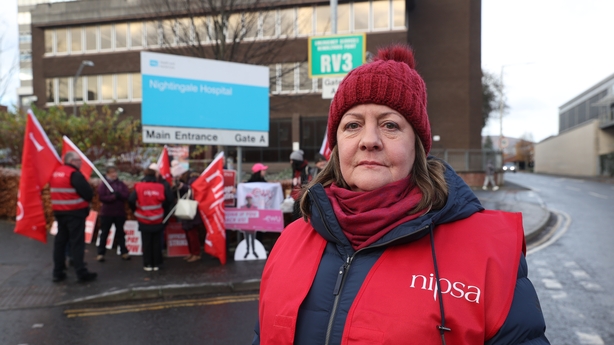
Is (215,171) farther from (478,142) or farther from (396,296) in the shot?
(478,142)

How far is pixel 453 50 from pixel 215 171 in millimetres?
26300

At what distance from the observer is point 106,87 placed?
104ft

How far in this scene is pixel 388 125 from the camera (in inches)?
66.6

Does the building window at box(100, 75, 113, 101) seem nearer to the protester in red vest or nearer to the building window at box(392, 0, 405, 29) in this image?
the building window at box(392, 0, 405, 29)

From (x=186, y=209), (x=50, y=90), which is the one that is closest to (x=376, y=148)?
(x=186, y=209)

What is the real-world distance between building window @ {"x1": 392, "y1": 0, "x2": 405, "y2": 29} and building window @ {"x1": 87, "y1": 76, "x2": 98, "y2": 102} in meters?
20.3

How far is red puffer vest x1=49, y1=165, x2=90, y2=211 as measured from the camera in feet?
23.4

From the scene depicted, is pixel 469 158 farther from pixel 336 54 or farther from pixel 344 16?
pixel 336 54

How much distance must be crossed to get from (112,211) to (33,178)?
1.71 meters

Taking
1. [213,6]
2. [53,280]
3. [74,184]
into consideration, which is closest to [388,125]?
[74,184]

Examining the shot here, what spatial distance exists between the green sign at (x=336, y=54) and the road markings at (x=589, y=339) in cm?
617

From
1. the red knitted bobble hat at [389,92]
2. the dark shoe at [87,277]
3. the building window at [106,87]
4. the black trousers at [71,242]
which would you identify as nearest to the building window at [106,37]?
the building window at [106,87]

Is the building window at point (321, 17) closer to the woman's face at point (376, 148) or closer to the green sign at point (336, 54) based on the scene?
the green sign at point (336, 54)

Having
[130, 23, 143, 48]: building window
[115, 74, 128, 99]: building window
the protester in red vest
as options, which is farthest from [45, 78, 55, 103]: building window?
the protester in red vest
